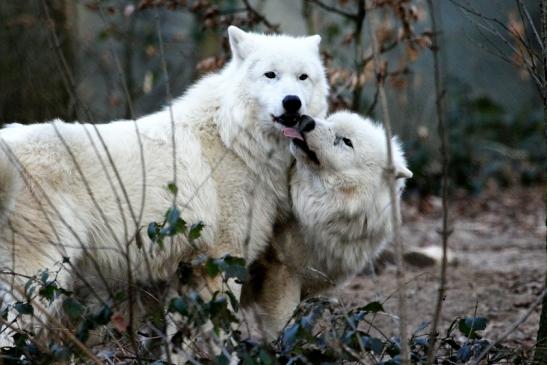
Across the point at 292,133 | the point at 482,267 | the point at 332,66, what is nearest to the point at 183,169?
the point at 292,133

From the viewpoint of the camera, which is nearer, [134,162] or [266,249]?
[134,162]

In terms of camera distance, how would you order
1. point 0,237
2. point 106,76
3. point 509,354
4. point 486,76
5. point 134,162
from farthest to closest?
point 486,76 < point 106,76 < point 134,162 < point 0,237 < point 509,354

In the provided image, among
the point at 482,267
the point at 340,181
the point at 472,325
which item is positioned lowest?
the point at 482,267

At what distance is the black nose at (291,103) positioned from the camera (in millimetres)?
4023

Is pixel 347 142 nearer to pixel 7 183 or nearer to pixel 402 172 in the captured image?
pixel 402 172

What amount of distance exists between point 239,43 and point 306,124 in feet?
2.44

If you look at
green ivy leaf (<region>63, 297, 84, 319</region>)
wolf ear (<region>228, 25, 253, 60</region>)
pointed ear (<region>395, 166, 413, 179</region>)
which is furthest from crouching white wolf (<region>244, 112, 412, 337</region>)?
green ivy leaf (<region>63, 297, 84, 319</region>)

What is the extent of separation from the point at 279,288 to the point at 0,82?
23.1 ft

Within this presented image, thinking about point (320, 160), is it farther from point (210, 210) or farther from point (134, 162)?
point (134, 162)

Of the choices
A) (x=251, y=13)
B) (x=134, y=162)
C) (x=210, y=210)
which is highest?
(x=251, y=13)

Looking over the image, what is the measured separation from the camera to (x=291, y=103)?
403cm

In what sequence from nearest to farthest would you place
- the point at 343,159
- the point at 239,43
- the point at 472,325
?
the point at 472,325 < the point at 343,159 < the point at 239,43

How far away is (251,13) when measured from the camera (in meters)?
6.26

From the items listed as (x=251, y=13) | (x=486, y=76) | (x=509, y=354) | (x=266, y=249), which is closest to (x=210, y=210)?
(x=266, y=249)
